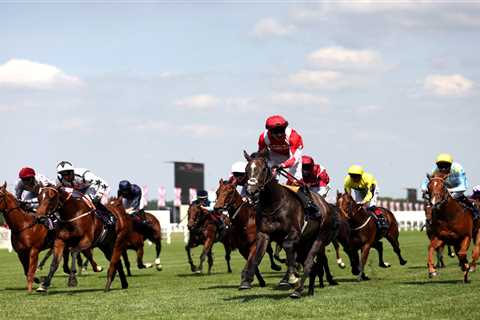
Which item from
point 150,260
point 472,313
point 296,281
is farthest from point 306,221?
point 150,260

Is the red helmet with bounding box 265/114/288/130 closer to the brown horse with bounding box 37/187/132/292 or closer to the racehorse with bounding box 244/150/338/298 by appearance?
the racehorse with bounding box 244/150/338/298

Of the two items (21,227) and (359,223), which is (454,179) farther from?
(21,227)

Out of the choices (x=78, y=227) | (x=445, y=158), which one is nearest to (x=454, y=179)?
(x=445, y=158)

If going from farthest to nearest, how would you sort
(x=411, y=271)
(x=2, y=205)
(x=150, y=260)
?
(x=150, y=260) < (x=411, y=271) < (x=2, y=205)

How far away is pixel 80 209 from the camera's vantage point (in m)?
17.5

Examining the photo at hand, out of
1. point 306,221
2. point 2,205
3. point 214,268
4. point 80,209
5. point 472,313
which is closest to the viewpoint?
point 472,313

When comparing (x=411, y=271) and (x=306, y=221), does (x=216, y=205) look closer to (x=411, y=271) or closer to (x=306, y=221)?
(x=306, y=221)

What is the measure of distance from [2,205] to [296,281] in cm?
630

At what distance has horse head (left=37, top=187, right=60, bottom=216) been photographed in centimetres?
1651

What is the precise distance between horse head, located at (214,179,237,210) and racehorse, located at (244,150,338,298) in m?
3.42

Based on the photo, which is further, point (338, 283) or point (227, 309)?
point (338, 283)

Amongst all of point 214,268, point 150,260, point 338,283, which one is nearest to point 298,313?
point 338,283

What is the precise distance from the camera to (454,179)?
1831 centimetres

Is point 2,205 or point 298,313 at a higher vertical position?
point 2,205
